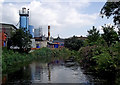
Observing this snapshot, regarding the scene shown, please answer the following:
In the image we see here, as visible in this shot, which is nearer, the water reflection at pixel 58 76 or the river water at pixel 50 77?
the river water at pixel 50 77

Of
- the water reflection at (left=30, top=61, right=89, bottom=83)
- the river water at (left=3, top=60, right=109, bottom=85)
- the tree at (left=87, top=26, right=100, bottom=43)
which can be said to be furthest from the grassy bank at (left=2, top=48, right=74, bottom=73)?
the tree at (left=87, top=26, right=100, bottom=43)

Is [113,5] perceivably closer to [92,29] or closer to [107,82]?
[107,82]

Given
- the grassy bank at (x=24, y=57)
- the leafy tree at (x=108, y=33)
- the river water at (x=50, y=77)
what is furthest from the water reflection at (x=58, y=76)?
the leafy tree at (x=108, y=33)

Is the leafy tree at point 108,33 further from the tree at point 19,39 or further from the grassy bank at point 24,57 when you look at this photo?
the tree at point 19,39

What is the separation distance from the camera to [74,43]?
5103cm

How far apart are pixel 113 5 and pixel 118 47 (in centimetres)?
305

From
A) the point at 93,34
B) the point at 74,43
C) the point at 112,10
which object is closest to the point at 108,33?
the point at 93,34

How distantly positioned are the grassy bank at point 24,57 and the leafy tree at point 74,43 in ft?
7.35

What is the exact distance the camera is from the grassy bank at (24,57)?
17.9 metres

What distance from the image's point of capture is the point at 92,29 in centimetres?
3131

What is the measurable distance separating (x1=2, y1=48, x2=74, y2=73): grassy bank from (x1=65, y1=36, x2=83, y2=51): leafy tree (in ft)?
7.35

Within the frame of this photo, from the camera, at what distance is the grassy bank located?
17891 millimetres

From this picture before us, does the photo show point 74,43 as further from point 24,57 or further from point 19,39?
point 24,57

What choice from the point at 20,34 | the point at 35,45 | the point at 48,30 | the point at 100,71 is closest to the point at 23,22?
the point at 35,45
